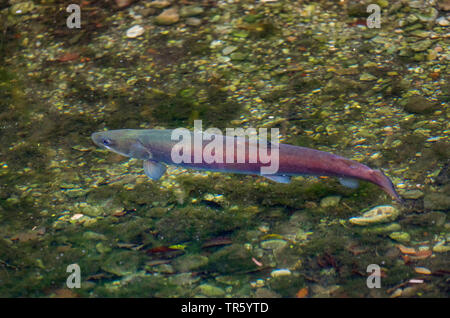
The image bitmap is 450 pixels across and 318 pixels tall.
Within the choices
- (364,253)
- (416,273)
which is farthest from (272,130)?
(416,273)

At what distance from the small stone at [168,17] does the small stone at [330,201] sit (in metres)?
3.93

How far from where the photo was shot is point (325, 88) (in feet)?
18.6

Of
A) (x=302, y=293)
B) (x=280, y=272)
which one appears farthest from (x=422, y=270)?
(x=280, y=272)

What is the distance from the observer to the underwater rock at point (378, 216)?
4051mm

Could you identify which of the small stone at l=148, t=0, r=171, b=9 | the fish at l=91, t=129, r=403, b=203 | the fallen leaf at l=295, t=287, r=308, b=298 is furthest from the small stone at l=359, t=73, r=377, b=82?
the small stone at l=148, t=0, r=171, b=9

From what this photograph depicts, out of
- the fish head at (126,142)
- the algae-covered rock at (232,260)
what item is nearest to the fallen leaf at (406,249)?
the algae-covered rock at (232,260)

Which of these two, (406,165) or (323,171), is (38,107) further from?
(406,165)

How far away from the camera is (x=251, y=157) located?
3.70 metres

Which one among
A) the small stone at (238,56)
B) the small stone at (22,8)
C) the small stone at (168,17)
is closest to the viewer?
the small stone at (238,56)

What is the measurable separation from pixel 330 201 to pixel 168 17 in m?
4.13

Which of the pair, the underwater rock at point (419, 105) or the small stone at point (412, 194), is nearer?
the small stone at point (412, 194)

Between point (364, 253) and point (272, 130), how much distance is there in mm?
1801

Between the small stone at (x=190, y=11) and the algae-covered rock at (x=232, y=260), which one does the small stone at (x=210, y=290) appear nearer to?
the algae-covered rock at (x=232, y=260)

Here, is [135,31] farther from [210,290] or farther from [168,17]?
[210,290]
